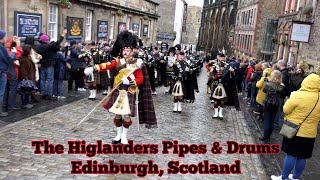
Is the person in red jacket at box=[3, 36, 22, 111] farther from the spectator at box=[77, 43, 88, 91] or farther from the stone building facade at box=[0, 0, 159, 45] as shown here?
the spectator at box=[77, 43, 88, 91]

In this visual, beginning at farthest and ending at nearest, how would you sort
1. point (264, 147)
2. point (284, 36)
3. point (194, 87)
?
1. point (284, 36)
2. point (194, 87)
3. point (264, 147)

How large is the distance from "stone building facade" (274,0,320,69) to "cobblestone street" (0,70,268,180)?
28.0 feet

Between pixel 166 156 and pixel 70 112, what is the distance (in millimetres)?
3846

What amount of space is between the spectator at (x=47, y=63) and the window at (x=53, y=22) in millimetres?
5855

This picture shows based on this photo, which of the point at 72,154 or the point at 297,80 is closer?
the point at 72,154

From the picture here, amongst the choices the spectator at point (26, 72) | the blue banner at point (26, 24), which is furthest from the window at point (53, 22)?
the spectator at point (26, 72)

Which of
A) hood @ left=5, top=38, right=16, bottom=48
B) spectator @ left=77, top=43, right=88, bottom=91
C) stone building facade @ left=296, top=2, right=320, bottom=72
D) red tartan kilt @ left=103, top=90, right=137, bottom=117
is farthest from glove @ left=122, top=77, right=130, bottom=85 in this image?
stone building facade @ left=296, top=2, right=320, bottom=72

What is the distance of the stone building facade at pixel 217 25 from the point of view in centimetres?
5812

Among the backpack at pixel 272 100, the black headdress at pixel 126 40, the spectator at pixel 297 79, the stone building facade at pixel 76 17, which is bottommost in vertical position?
the backpack at pixel 272 100

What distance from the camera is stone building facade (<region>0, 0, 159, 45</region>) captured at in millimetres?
13570

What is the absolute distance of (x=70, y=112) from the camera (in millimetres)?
10000

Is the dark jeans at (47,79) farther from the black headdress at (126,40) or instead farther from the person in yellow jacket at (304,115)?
the person in yellow jacket at (304,115)

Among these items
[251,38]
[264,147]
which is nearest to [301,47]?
[264,147]

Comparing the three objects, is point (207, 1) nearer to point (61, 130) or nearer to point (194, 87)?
point (194, 87)
